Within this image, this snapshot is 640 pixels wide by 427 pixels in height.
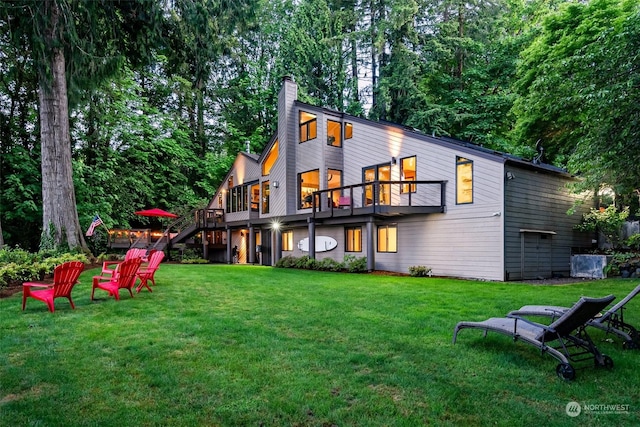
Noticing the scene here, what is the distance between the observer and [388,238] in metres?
16.4

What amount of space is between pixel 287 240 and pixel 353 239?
5026 mm

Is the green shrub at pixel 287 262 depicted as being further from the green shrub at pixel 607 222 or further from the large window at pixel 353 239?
the green shrub at pixel 607 222

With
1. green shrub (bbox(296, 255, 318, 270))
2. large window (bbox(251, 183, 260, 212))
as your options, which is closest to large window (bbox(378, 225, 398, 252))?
green shrub (bbox(296, 255, 318, 270))

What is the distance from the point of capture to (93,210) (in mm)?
21688

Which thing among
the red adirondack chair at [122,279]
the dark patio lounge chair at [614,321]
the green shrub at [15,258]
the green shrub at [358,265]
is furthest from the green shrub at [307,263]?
the dark patio lounge chair at [614,321]

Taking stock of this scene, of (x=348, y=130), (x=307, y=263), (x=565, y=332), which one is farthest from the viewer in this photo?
(x=348, y=130)

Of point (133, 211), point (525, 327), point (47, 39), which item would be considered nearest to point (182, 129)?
point (133, 211)

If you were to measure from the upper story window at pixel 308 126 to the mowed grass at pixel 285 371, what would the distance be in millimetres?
13438

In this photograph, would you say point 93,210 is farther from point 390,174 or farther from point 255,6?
point 390,174

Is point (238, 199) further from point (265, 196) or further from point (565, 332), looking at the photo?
point (565, 332)

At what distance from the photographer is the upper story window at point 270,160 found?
21.7m

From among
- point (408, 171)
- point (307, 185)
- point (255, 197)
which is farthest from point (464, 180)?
point (255, 197)

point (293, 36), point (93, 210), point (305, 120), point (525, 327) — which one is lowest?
point (525, 327)

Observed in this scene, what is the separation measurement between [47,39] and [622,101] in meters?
17.5
